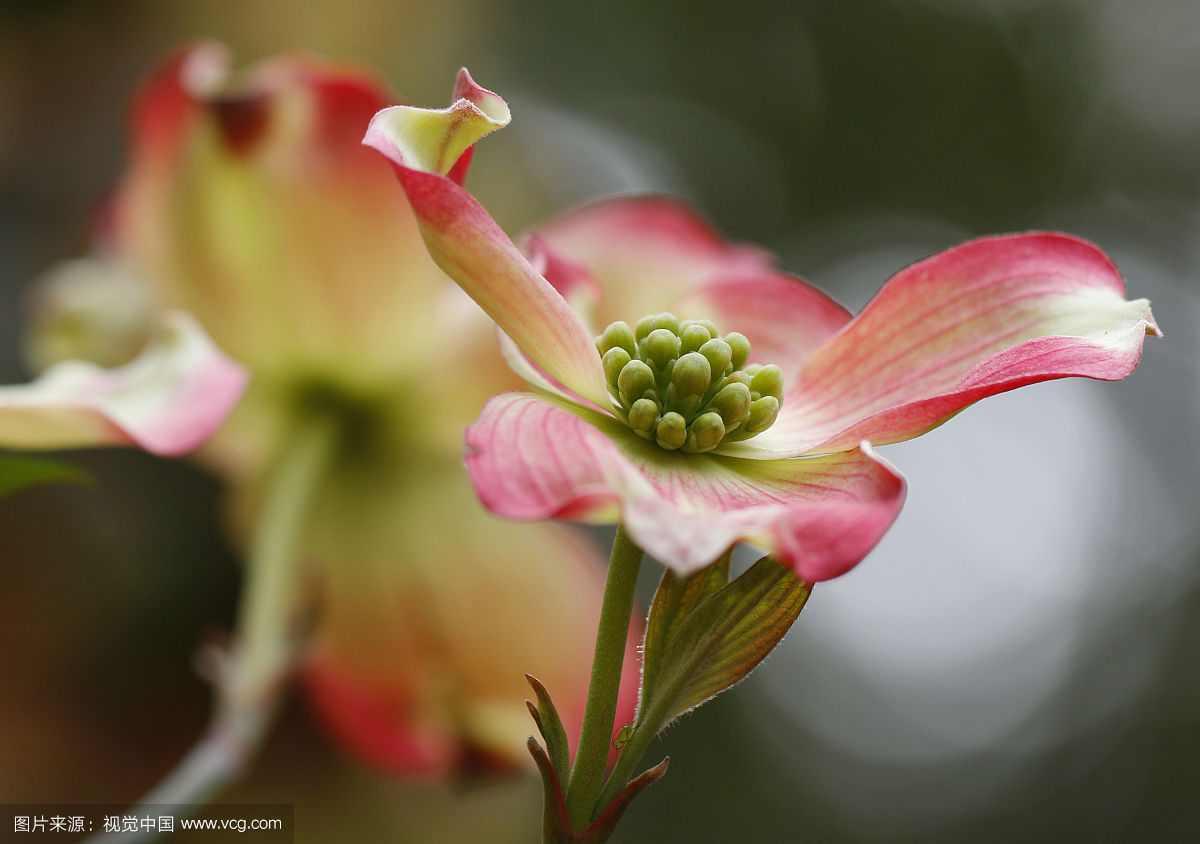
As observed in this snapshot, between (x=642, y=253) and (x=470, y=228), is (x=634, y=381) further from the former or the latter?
(x=642, y=253)

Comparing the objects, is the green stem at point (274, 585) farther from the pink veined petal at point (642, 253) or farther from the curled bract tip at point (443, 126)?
the curled bract tip at point (443, 126)

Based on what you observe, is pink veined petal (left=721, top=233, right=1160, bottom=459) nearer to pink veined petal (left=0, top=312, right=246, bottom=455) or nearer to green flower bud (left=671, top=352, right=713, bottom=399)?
green flower bud (left=671, top=352, right=713, bottom=399)

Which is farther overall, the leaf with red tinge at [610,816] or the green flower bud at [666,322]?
the green flower bud at [666,322]

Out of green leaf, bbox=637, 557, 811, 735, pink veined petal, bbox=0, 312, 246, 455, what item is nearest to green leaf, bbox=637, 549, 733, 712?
green leaf, bbox=637, 557, 811, 735

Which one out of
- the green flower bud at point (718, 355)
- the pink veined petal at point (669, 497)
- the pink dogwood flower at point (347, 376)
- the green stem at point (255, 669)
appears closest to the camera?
the pink veined petal at point (669, 497)

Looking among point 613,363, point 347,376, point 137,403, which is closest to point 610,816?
point 613,363

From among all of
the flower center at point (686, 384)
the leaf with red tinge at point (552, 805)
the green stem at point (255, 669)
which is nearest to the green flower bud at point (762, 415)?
the flower center at point (686, 384)
